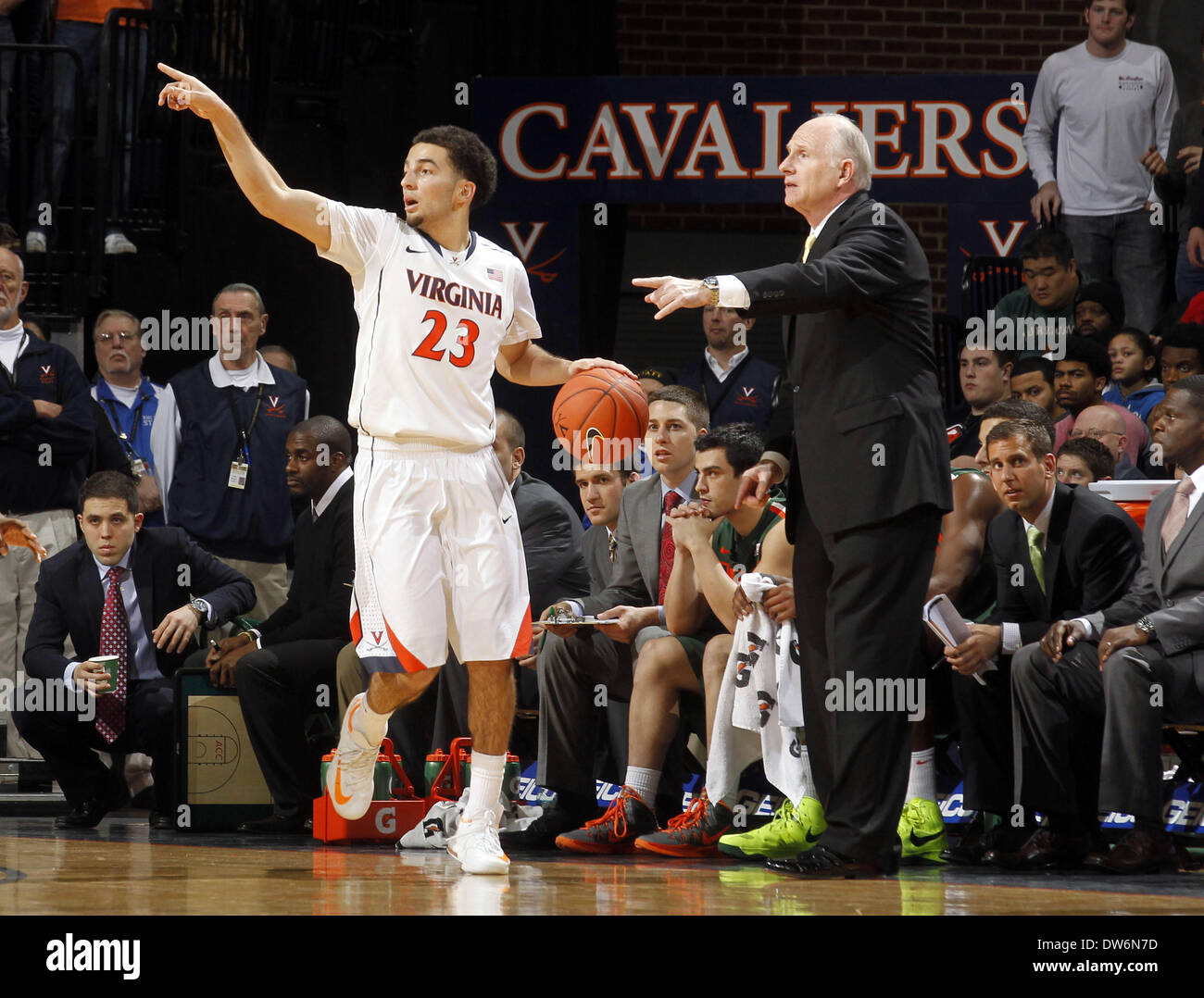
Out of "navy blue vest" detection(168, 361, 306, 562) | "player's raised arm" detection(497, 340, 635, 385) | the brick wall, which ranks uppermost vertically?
the brick wall

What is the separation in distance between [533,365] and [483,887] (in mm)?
1588

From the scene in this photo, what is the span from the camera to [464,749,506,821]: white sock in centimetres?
461

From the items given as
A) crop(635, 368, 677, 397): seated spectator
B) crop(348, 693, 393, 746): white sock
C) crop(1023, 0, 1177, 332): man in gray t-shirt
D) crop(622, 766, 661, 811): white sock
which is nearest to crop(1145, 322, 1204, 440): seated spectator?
crop(1023, 0, 1177, 332): man in gray t-shirt

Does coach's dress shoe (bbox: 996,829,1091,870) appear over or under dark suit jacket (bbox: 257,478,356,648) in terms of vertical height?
under

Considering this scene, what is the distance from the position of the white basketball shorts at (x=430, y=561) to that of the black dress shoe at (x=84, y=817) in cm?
204

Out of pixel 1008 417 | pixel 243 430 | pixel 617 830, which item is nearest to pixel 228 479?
pixel 243 430

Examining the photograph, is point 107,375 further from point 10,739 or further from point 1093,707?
point 1093,707

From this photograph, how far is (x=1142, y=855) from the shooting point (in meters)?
4.71

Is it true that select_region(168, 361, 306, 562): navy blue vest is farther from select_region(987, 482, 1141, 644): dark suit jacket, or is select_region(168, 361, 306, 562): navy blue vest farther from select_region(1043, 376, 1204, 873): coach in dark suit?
select_region(1043, 376, 1204, 873): coach in dark suit

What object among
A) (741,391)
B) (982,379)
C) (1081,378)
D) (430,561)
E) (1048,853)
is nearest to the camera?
(430,561)

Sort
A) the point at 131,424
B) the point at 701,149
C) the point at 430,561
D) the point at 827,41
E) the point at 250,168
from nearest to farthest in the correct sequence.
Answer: the point at 250,168 < the point at 430,561 < the point at 131,424 < the point at 701,149 < the point at 827,41

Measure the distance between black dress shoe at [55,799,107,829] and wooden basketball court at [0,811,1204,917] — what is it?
2.33ft

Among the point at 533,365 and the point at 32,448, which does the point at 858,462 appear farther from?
the point at 32,448
